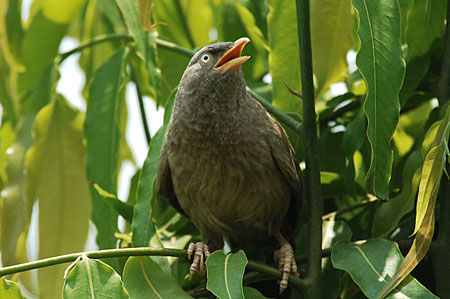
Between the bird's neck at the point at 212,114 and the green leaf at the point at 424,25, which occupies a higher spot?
the green leaf at the point at 424,25

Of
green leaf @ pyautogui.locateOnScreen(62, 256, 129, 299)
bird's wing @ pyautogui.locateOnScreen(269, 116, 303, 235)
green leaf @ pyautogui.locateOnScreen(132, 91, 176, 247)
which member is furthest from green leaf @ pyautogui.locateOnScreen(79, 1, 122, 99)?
green leaf @ pyautogui.locateOnScreen(62, 256, 129, 299)

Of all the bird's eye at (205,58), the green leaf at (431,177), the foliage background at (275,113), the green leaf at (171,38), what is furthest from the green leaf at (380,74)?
the green leaf at (171,38)

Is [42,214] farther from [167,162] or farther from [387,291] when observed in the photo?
[387,291]

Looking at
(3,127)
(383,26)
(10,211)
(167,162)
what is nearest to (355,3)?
(383,26)

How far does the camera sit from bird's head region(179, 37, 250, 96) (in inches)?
104

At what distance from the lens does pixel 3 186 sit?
2.76m

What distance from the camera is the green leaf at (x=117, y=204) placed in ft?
7.55

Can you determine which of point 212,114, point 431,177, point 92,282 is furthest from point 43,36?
point 431,177

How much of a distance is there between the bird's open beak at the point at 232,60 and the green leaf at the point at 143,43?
30 centimetres

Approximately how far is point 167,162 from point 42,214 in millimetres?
573

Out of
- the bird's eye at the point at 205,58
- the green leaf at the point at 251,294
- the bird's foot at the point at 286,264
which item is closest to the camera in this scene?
the green leaf at the point at 251,294

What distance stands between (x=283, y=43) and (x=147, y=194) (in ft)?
2.46

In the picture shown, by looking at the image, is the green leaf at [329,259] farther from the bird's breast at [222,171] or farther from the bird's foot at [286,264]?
the bird's breast at [222,171]

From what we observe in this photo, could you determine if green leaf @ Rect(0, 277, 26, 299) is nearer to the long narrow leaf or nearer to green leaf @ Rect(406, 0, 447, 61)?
the long narrow leaf
